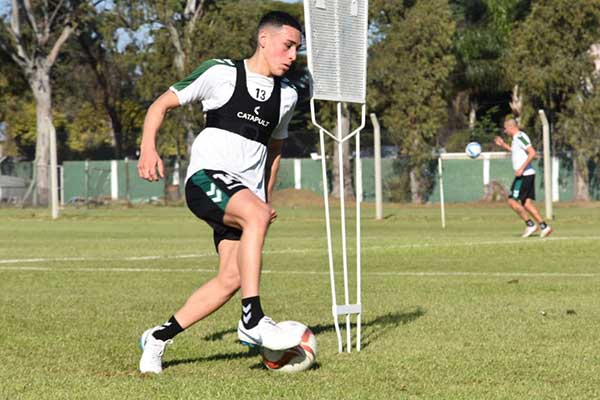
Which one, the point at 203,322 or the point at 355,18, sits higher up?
the point at 355,18

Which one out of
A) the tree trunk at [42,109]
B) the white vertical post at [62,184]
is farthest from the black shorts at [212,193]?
the tree trunk at [42,109]

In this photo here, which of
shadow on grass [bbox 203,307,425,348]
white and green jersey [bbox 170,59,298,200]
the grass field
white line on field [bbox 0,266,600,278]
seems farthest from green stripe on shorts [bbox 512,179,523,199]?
white and green jersey [bbox 170,59,298,200]

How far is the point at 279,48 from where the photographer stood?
721 cm

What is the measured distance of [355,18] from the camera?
8.21m

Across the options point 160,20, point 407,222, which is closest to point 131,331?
point 407,222

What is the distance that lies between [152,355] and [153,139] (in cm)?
118

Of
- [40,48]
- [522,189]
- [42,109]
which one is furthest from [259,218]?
[40,48]

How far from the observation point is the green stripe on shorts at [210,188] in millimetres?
7074

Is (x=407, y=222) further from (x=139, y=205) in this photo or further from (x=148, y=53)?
(x=148, y=53)

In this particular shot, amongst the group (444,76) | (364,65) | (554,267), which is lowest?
(554,267)

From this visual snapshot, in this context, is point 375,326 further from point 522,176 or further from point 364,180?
point 364,180

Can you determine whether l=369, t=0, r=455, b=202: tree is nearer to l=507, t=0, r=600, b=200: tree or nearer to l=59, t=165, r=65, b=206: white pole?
l=507, t=0, r=600, b=200: tree

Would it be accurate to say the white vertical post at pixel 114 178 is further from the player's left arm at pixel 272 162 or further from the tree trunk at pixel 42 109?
the player's left arm at pixel 272 162

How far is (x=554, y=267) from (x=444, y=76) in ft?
123
